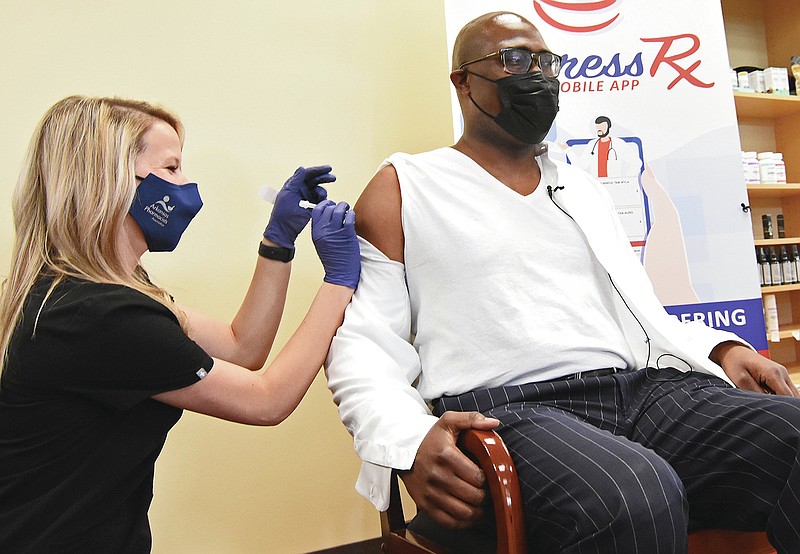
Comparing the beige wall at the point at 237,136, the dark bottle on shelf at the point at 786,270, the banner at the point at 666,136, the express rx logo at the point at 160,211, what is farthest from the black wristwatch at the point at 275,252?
Answer: the dark bottle on shelf at the point at 786,270

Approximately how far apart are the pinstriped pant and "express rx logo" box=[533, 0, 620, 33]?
1.52m

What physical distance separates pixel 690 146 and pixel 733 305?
0.62m

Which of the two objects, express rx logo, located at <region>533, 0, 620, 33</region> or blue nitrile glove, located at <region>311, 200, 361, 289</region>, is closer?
blue nitrile glove, located at <region>311, 200, 361, 289</region>

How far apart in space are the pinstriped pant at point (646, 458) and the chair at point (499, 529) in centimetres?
4

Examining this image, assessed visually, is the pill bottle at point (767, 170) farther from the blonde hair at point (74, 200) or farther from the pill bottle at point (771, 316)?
the blonde hair at point (74, 200)

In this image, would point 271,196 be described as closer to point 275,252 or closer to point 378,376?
point 275,252

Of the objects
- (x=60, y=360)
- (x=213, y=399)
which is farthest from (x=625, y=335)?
(x=60, y=360)

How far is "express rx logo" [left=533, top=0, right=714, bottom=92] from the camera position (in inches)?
98.0

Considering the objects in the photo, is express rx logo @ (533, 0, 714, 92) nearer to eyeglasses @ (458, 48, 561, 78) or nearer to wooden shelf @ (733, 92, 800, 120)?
eyeglasses @ (458, 48, 561, 78)

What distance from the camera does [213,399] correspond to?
125cm

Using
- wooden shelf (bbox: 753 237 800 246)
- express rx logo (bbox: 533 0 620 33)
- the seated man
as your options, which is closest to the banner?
express rx logo (bbox: 533 0 620 33)

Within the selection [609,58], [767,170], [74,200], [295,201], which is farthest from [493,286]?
[767,170]

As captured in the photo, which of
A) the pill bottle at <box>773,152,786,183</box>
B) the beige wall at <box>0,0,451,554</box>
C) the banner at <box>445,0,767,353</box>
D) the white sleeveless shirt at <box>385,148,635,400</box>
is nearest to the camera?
the white sleeveless shirt at <box>385,148,635,400</box>

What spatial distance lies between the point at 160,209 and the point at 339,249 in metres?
0.38
